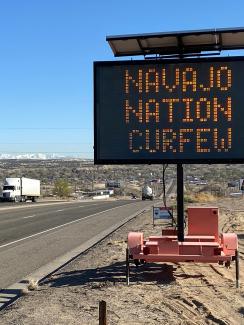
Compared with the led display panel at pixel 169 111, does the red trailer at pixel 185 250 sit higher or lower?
lower

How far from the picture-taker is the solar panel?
10969mm

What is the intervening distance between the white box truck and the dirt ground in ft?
219

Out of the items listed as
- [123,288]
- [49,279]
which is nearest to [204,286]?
[123,288]

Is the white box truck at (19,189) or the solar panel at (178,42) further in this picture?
the white box truck at (19,189)

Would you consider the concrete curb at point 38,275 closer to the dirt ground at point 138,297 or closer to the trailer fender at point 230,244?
the dirt ground at point 138,297

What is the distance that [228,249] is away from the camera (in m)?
11.0

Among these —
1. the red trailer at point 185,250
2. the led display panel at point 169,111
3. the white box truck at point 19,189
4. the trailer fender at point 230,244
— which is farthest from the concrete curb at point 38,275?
the white box truck at point 19,189

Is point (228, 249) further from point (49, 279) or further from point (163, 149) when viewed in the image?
point (49, 279)

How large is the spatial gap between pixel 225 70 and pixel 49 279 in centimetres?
553

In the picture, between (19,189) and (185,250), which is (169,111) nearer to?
(185,250)

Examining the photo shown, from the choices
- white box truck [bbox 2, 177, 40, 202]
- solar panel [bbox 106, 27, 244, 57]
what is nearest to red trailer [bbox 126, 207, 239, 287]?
solar panel [bbox 106, 27, 244, 57]

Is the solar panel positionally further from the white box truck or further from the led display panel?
the white box truck

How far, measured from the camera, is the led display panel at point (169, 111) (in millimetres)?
10758

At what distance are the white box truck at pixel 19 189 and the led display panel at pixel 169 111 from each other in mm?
68563
